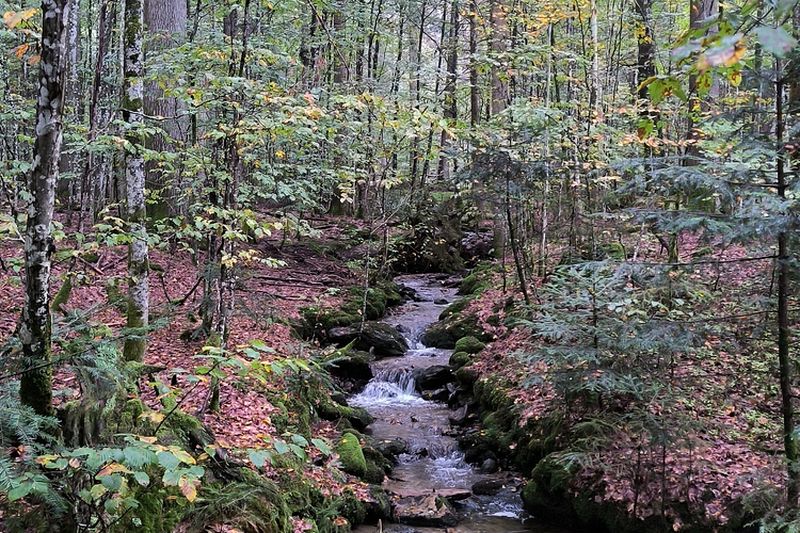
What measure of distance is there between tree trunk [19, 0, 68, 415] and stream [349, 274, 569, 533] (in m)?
4.78

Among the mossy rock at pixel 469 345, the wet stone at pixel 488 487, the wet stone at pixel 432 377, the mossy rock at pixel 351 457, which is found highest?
the mossy rock at pixel 469 345

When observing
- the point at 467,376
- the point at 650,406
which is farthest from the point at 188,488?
the point at 467,376

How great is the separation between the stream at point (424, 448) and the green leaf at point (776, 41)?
674 cm

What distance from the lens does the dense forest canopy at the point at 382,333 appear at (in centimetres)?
316

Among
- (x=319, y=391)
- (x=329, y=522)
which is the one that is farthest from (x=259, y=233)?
(x=319, y=391)

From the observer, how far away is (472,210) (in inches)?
722

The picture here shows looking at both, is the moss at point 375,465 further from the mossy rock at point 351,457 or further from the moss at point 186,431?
the moss at point 186,431

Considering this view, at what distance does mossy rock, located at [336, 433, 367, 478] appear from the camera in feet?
24.8

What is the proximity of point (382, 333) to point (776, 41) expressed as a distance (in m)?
11.9

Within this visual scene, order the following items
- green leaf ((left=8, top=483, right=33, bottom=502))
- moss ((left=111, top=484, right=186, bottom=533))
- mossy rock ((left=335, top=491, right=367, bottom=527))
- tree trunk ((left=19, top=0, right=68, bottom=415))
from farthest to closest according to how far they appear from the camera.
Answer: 1. mossy rock ((left=335, top=491, right=367, bottom=527))
2. moss ((left=111, top=484, right=186, bottom=533))
3. tree trunk ((left=19, top=0, right=68, bottom=415))
4. green leaf ((left=8, top=483, right=33, bottom=502))

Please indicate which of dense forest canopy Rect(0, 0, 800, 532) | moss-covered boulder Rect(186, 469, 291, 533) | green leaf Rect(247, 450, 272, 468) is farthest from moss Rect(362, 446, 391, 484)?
green leaf Rect(247, 450, 272, 468)

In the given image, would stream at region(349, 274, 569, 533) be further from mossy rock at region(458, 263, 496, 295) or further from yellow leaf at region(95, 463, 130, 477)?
yellow leaf at region(95, 463, 130, 477)

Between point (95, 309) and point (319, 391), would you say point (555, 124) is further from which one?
point (95, 309)

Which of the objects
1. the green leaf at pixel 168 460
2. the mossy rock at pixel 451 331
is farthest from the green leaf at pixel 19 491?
the mossy rock at pixel 451 331
